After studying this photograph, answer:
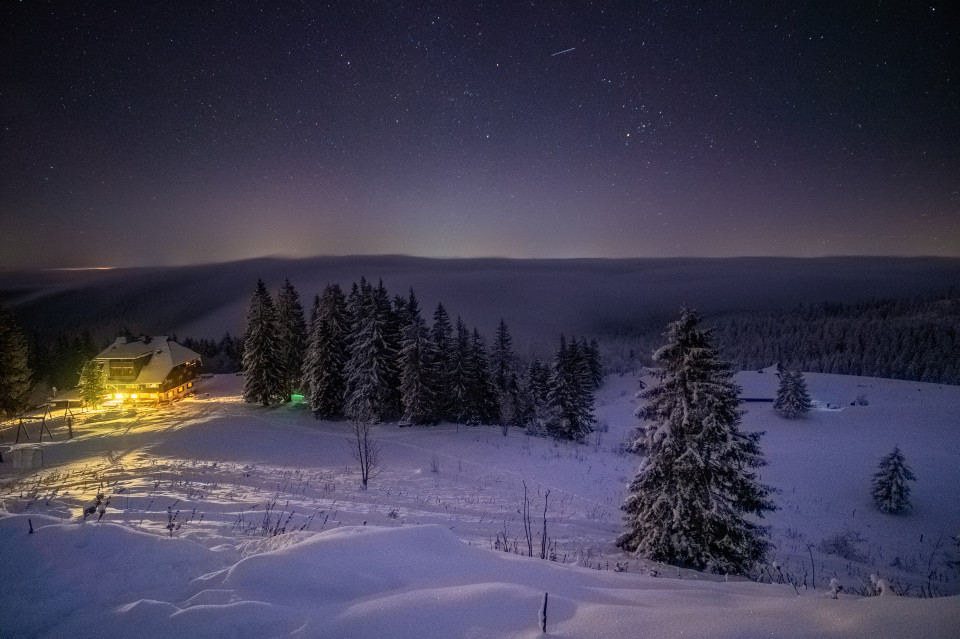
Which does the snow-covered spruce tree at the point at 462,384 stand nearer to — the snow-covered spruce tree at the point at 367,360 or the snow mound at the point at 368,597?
the snow-covered spruce tree at the point at 367,360

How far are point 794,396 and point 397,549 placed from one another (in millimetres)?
57475

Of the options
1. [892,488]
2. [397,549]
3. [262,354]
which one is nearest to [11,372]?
[262,354]

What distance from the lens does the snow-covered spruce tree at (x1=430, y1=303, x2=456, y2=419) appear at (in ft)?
121

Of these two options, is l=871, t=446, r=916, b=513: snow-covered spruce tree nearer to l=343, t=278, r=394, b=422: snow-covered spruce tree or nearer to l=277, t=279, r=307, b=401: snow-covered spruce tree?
l=343, t=278, r=394, b=422: snow-covered spruce tree

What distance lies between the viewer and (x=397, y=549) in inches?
186

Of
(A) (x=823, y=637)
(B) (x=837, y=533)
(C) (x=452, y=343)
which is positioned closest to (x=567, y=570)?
(A) (x=823, y=637)

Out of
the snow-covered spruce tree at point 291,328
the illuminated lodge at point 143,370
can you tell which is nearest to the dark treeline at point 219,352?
the illuminated lodge at point 143,370

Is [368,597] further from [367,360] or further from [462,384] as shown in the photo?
[462,384]

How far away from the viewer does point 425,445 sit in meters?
27.7

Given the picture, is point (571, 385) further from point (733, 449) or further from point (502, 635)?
point (502, 635)

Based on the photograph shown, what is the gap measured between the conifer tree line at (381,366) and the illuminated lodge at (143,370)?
1262 centimetres

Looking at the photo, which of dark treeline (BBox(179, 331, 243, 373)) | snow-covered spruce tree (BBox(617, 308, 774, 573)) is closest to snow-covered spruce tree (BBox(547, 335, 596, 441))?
snow-covered spruce tree (BBox(617, 308, 774, 573))

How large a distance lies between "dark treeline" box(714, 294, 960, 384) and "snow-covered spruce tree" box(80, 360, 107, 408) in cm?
8881

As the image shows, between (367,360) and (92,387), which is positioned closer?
(367,360)
